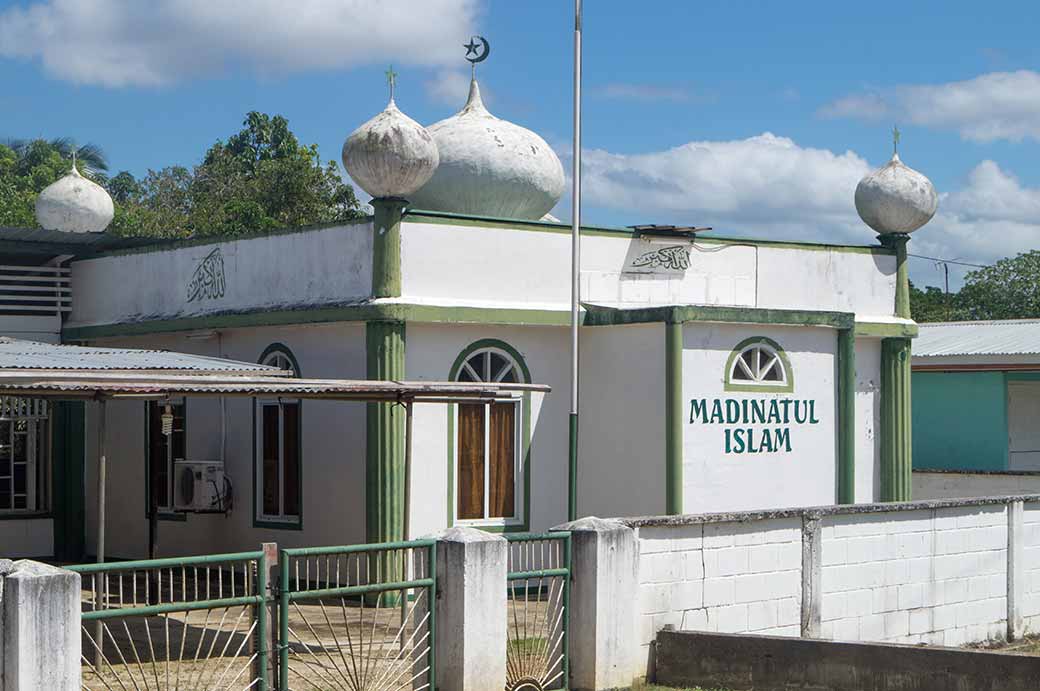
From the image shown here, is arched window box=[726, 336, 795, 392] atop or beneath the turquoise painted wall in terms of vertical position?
atop

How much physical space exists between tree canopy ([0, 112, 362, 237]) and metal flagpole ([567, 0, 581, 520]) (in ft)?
34.5

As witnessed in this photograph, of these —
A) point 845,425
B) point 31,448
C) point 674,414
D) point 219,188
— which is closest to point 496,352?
point 674,414

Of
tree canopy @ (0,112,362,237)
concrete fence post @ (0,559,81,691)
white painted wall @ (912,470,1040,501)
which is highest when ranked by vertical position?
tree canopy @ (0,112,362,237)

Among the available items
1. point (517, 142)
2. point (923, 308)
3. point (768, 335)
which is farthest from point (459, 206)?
point (923, 308)

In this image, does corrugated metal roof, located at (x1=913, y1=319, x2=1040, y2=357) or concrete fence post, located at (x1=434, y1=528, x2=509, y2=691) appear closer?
concrete fence post, located at (x1=434, y1=528, x2=509, y2=691)

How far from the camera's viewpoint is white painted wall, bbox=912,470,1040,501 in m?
25.2

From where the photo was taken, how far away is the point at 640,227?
59.1 ft

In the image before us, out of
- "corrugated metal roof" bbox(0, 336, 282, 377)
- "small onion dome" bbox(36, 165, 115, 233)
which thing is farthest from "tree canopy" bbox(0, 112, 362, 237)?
"corrugated metal roof" bbox(0, 336, 282, 377)

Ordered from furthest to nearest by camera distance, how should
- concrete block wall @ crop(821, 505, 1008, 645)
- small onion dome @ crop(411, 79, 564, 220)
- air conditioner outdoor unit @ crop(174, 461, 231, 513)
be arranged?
small onion dome @ crop(411, 79, 564, 220) → air conditioner outdoor unit @ crop(174, 461, 231, 513) → concrete block wall @ crop(821, 505, 1008, 645)

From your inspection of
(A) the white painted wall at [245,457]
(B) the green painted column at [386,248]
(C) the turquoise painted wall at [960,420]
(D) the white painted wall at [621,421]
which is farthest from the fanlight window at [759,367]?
(C) the turquoise painted wall at [960,420]

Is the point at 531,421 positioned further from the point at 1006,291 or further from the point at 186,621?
the point at 1006,291

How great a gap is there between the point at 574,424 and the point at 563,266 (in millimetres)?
1833

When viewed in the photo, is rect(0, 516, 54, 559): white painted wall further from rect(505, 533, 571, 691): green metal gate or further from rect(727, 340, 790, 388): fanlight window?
rect(505, 533, 571, 691): green metal gate

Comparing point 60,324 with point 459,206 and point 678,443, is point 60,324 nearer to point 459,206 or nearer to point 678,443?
point 459,206
